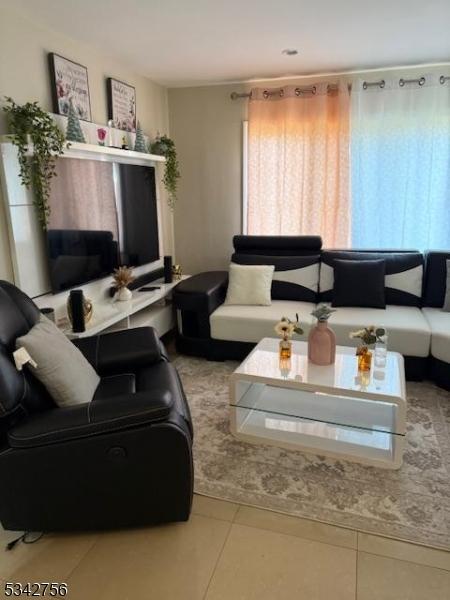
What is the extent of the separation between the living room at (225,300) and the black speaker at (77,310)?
→ 0.01m

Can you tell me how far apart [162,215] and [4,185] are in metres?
2.09

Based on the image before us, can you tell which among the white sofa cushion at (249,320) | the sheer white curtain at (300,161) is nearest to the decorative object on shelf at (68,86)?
the sheer white curtain at (300,161)

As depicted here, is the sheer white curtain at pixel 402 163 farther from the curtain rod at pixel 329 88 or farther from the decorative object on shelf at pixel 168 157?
the decorative object on shelf at pixel 168 157

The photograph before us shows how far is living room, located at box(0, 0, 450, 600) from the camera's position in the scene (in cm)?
165

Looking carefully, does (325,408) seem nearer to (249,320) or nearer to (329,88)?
(249,320)

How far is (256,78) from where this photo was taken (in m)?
3.99

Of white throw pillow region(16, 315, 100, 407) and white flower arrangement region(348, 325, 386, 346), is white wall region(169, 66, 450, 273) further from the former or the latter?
white throw pillow region(16, 315, 100, 407)

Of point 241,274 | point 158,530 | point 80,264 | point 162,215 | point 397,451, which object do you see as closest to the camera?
point 158,530

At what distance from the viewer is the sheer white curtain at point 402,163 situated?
3.64 meters

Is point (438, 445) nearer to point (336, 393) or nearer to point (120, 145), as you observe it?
point (336, 393)

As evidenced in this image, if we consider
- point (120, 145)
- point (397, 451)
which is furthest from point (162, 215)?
point (397, 451)

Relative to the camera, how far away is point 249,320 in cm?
333

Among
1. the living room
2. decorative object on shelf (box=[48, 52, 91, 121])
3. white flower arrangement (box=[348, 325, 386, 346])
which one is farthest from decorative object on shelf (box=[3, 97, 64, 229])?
white flower arrangement (box=[348, 325, 386, 346])

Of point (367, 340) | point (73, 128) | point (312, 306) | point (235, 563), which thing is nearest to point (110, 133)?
point (73, 128)
